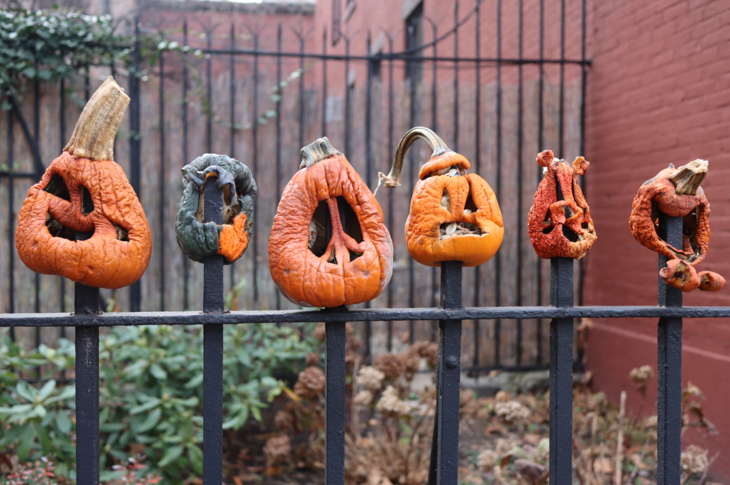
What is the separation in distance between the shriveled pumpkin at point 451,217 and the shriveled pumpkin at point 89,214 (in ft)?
2.02

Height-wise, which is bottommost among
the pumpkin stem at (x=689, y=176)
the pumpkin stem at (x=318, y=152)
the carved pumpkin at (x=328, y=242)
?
the carved pumpkin at (x=328, y=242)

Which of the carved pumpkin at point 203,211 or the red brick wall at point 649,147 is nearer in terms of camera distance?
the carved pumpkin at point 203,211

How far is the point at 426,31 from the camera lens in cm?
647

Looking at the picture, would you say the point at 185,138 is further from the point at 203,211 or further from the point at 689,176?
the point at 689,176

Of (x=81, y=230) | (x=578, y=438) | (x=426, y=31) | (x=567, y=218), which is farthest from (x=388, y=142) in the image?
(x=426, y=31)

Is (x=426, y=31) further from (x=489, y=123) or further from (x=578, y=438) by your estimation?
(x=578, y=438)

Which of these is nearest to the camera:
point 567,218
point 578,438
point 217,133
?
point 567,218

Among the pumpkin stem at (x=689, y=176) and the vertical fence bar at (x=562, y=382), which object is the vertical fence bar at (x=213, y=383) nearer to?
the vertical fence bar at (x=562, y=382)

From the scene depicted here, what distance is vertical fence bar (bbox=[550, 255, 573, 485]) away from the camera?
1134 mm

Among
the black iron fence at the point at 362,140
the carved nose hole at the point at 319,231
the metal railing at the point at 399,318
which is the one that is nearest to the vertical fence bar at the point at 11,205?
the black iron fence at the point at 362,140

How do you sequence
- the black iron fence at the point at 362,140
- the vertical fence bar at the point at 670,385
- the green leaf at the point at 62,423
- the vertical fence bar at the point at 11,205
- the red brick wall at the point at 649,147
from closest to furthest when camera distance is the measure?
1. the vertical fence bar at the point at 670,385
2. the green leaf at the point at 62,423
3. the red brick wall at the point at 649,147
4. the vertical fence bar at the point at 11,205
5. the black iron fence at the point at 362,140

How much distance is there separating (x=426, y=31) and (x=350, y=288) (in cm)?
632

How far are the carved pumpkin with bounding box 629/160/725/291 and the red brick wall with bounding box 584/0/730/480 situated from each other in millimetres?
1511

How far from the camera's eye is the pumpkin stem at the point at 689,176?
108cm
